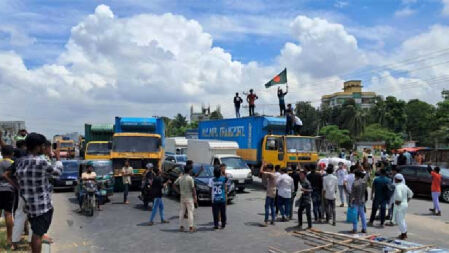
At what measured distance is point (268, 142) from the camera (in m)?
20.1

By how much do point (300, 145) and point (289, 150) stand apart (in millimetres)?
695

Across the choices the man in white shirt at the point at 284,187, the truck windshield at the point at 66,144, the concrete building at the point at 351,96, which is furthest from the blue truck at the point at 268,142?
the concrete building at the point at 351,96

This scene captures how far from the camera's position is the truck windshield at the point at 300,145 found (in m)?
19.6

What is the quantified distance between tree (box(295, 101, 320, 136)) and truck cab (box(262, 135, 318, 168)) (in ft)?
235

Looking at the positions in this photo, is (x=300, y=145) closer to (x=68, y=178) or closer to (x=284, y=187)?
(x=284, y=187)

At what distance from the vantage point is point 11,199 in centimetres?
775

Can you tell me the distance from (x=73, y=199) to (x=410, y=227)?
12610 mm

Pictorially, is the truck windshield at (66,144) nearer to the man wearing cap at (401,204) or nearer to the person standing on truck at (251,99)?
the person standing on truck at (251,99)

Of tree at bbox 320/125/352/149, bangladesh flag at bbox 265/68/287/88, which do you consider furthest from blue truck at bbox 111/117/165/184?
tree at bbox 320/125/352/149

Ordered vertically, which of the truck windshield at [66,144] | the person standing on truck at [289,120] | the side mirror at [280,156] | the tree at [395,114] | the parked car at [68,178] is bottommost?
the parked car at [68,178]

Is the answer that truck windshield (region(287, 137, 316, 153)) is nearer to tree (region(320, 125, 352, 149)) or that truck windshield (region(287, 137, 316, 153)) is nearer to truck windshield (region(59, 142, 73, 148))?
truck windshield (region(59, 142, 73, 148))

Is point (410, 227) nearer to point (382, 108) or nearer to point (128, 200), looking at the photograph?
point (128, 200)

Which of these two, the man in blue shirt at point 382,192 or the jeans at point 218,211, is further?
the man in blue shirt at point 382,192

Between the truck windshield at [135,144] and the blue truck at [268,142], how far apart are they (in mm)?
5173
